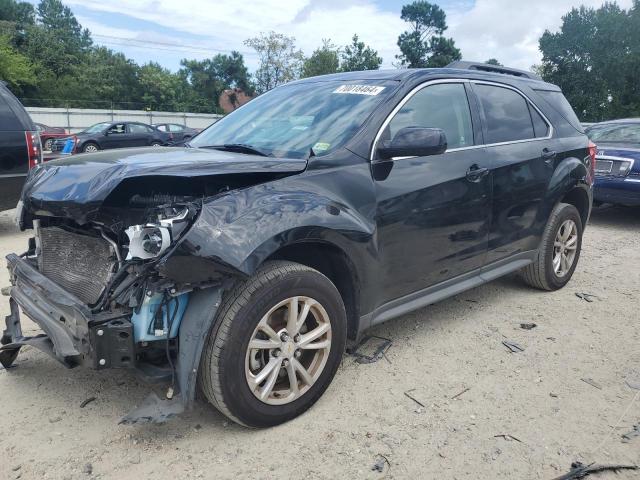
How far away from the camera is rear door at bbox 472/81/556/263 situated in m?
3.94

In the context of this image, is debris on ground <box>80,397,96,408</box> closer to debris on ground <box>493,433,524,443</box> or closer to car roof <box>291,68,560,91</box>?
debris on ground <box>493,433,524,443</box>

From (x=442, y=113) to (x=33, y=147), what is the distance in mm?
5394

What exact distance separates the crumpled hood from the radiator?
22 centimetres

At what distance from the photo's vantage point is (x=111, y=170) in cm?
249

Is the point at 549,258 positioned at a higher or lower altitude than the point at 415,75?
lower

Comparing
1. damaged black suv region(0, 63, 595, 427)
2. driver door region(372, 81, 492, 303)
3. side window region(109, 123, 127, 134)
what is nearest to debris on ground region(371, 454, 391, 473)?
damaged black suv region(0, 63, 595, 427)

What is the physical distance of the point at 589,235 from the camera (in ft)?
25.0

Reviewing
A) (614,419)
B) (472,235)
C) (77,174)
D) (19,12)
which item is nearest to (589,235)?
(472,235)

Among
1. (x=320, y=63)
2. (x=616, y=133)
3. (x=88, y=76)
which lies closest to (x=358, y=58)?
(x=320, y=63)

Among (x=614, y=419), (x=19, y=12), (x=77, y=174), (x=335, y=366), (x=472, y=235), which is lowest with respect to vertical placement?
(x=614, y=419)

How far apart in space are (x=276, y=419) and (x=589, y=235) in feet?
21.2

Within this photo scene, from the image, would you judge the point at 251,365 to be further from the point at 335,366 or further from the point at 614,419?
the point at 614,419

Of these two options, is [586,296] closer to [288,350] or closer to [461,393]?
[461,393]

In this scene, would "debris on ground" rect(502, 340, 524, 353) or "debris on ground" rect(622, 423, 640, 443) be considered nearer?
"debris on ground" rect(622, 423, 640, 443)
